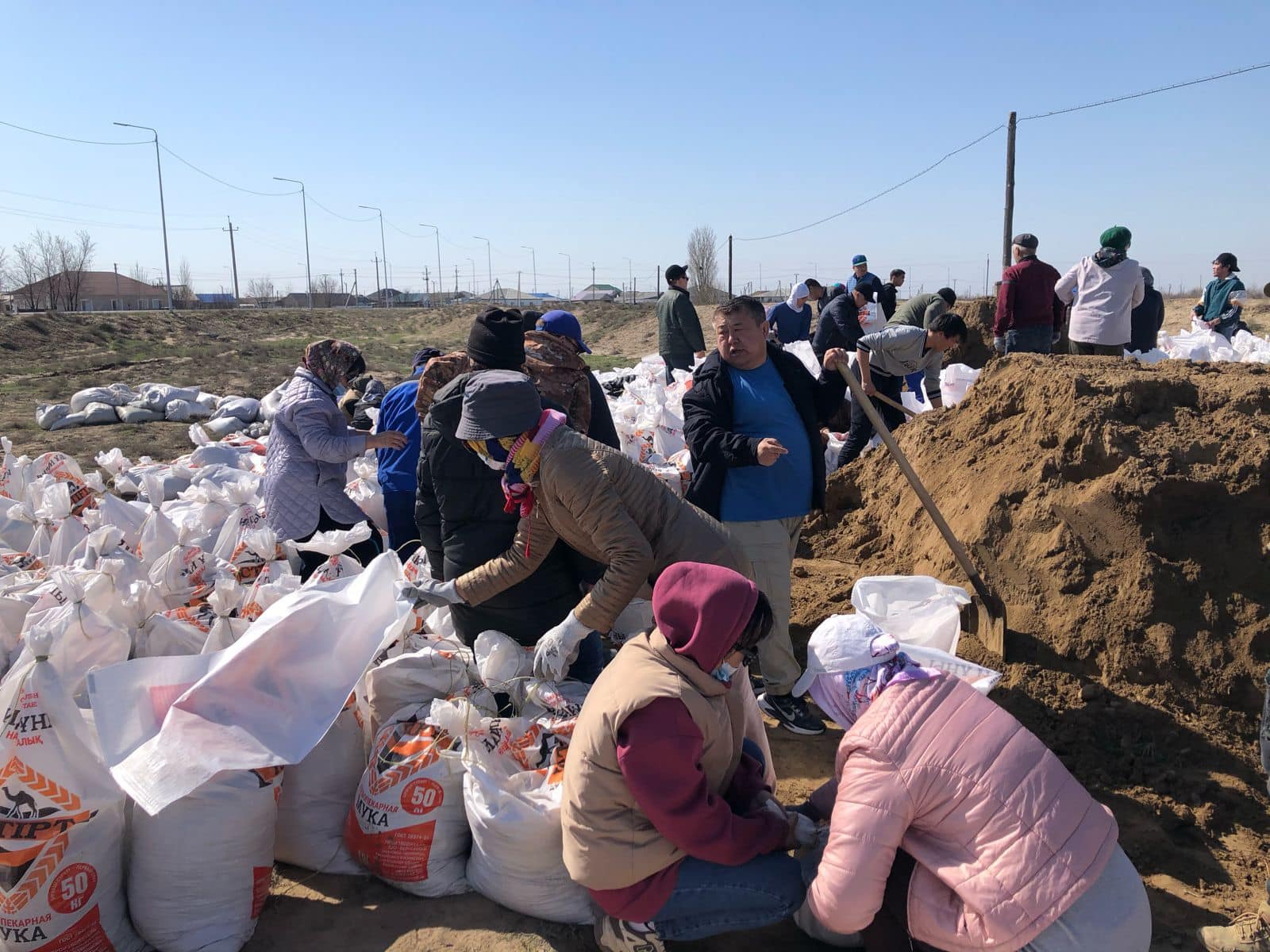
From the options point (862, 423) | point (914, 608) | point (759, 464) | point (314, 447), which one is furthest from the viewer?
point (862, 423)

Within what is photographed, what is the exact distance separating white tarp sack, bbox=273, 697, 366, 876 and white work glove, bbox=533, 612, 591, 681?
2.07ft

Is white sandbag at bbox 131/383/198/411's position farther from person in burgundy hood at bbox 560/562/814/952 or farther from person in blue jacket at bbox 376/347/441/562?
person in burgundy hood at bbox 560/562/814/952

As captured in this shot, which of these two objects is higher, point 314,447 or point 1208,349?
point 1208,349

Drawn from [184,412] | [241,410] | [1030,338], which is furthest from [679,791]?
[184,412]

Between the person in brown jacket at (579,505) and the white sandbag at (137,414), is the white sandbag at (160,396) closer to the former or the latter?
the white sandbag at (137,414)

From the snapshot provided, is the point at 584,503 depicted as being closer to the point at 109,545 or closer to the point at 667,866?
the point at 667,866

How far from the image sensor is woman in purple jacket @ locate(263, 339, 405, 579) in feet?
13.4

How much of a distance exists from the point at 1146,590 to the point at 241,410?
30.5 ft

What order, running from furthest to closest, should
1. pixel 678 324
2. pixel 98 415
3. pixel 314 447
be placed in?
pixel 98 415 < pixel 678 324 < pixel 314 447

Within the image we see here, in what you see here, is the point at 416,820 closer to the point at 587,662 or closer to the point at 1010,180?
the point at 587,662

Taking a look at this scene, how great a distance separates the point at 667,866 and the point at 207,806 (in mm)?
1170

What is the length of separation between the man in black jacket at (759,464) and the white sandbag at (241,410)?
26.1 ft

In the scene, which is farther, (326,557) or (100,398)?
(100,398)

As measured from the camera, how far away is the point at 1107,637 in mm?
3320
